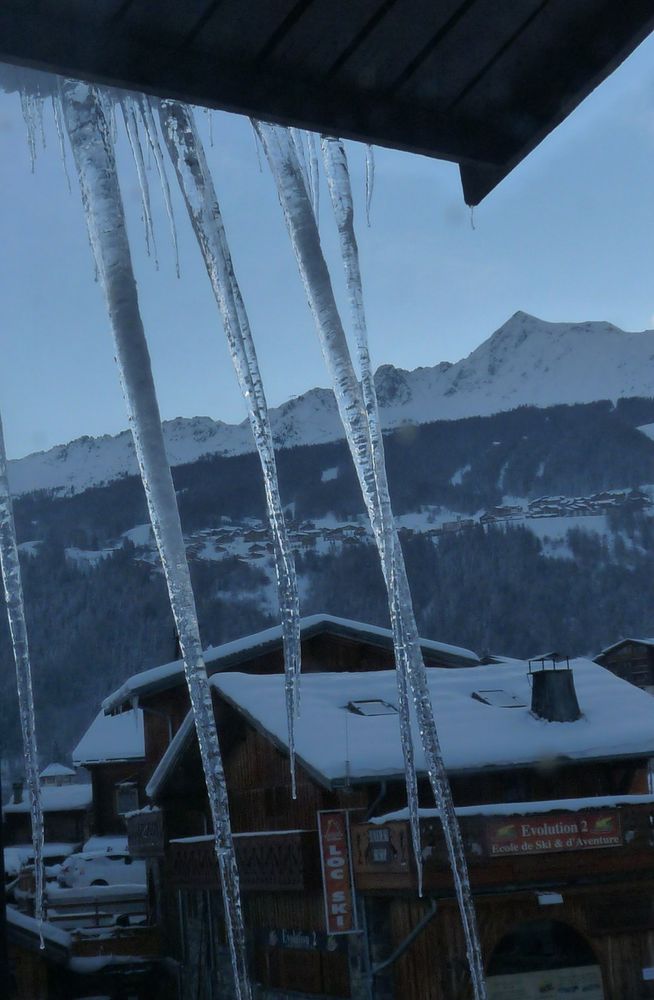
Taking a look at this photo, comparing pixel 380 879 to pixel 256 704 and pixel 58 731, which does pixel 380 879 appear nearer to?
pixel 256 704

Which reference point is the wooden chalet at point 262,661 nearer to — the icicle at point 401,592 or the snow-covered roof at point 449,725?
the snow-covered roof at point 449,725

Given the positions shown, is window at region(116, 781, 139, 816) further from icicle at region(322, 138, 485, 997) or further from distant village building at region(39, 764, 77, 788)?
icicle at region(322, 138, 485, 997)

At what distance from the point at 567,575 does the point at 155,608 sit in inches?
2578

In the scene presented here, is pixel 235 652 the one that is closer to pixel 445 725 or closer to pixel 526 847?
pixel 445 725

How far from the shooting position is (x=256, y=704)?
20469mm

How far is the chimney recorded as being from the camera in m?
20.4

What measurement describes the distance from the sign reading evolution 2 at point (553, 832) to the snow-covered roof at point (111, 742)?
96.2 ft

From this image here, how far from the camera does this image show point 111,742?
47.0 m

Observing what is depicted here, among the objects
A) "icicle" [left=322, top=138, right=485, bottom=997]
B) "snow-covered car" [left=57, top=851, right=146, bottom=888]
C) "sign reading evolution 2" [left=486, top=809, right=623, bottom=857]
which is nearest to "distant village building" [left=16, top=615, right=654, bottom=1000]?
"sign reading evolution 2" [left=486, top=809, right=623, bottom=857]

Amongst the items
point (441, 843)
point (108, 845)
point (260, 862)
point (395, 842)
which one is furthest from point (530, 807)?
point (108, 845)

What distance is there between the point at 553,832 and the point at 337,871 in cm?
340

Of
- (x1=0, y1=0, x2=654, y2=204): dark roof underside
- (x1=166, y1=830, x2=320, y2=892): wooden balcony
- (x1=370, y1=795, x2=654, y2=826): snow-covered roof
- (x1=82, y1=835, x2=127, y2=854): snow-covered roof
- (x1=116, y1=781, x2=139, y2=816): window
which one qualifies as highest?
(x1=0, y1=0, x2=654, y2=204): dark roof underside

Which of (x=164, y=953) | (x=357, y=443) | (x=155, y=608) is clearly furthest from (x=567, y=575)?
(x=357, y=443)

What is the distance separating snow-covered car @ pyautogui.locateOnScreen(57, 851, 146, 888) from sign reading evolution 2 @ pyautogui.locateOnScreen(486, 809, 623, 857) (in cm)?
2810
